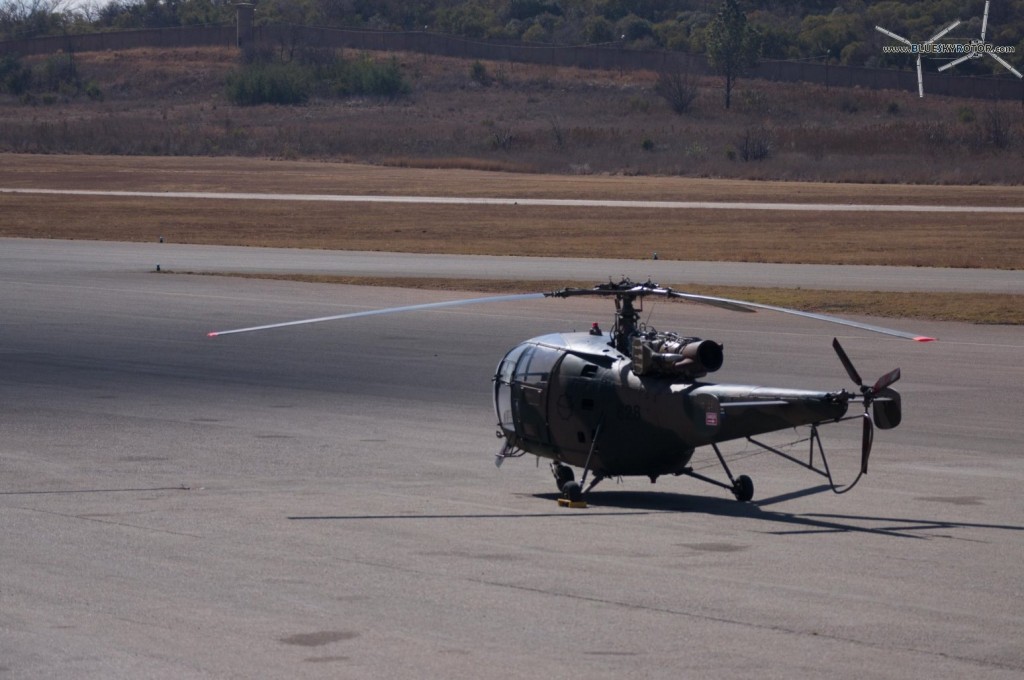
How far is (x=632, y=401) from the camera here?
15.4 meters

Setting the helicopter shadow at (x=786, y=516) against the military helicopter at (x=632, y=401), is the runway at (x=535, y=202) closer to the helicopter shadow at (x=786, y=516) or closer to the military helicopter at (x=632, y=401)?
the helicopter shadow at (x=786, y=516)

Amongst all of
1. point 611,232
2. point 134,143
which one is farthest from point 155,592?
point 134,143

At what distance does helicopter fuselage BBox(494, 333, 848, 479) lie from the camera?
Answer: 1426 centimetres

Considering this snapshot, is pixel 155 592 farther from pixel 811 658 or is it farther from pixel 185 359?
pixel 185 359

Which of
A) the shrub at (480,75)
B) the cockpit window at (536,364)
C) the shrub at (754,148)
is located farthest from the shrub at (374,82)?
the cockpit window at (536,364)

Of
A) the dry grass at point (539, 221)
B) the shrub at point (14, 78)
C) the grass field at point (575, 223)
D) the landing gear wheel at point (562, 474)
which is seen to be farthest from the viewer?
the shrub at point (14, 78)

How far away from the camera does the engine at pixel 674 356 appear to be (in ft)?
48.3

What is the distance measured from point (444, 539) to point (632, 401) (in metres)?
2.71

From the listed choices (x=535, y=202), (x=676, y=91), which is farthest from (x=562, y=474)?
(x=676, y=91)

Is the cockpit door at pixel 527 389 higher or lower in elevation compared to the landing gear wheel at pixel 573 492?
higher

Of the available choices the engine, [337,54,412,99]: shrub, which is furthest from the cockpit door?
[337,54,412,99]: shrub

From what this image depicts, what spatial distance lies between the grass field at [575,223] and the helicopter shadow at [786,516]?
70.0 feet

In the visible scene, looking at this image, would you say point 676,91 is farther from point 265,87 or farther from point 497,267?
point 497,267

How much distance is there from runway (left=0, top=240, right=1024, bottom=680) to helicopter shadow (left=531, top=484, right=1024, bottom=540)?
6cm
